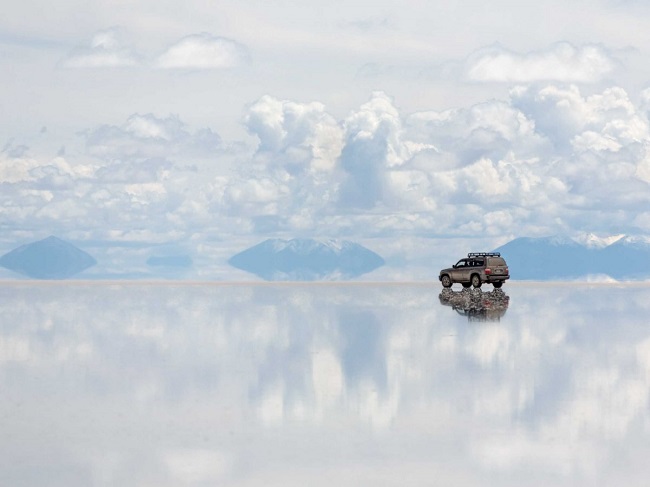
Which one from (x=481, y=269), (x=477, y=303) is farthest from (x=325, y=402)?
(x=481, y=269)

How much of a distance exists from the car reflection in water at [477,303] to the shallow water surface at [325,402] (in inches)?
140

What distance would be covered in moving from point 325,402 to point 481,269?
43670 mm

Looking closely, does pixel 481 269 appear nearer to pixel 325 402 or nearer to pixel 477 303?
pixel 477 303

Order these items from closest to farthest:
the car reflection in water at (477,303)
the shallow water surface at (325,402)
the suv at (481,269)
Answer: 1. the shallow water surface at (325,402)
2. the car reflection in water at (477,303)
3. the suv at (481,269)

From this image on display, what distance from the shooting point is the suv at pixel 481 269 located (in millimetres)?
63469

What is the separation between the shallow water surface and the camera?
50.1 ft

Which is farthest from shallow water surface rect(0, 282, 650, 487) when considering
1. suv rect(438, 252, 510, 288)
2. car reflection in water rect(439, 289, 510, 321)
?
suv rect(438, 252, 510, 288)

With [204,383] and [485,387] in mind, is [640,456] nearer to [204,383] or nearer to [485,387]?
[485,387]

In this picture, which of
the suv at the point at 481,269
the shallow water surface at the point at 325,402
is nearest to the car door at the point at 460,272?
the suv at the point at 481,269

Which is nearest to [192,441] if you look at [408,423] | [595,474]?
[408,423]

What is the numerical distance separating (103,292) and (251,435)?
5695 cm

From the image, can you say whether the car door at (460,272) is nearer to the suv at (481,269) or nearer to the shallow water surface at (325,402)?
the suv at (481,269)

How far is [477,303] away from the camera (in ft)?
180

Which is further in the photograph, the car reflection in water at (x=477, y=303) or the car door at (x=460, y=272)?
the car door at (x=460, y=272)
